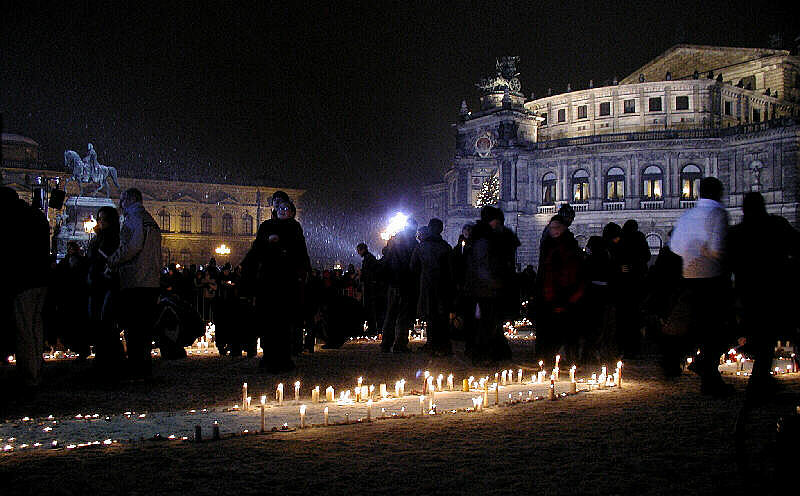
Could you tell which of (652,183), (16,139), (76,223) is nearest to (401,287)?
(76,223)

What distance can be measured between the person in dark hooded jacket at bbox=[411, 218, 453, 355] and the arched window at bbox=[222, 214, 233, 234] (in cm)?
7011

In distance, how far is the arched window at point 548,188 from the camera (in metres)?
61.3

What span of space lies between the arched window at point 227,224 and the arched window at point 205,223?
4.89 feet

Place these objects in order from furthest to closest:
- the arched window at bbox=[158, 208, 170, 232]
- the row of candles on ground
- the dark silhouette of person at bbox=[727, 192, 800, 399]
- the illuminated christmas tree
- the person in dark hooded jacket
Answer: the arched window at bbox=[158, 208, 170, 232] → the illuminated christmas tree → the person in dark hooded jacket → the row of candles on ground → the dark silhouette of person at bbox=[727, 192, 800, 399]

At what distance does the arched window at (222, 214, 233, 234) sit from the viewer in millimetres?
80375

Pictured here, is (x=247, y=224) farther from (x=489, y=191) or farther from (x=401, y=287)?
(x=401, y=287)

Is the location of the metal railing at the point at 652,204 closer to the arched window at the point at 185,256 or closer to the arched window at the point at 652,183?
the arched window at the point at 652,183

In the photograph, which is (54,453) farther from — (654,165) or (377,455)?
(654,165)

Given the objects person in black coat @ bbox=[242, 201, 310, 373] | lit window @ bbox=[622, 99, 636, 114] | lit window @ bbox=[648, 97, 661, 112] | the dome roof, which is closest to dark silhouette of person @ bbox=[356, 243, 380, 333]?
person in black coat @ bbox=[242, 201, 310, 373]

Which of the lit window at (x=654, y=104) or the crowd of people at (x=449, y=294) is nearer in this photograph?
the crowd of people at (x=449, y=294)

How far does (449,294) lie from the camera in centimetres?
1237

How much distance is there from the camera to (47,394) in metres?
8.68

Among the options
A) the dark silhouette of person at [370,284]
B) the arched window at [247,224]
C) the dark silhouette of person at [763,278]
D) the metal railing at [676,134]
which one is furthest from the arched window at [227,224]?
the dark silhouette of person at [763,278]

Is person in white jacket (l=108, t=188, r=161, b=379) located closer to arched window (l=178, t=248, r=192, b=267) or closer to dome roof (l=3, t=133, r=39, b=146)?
dome roof (l=3, t=133, r=39, b=146)
